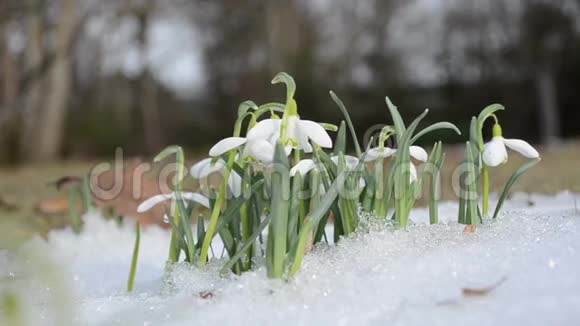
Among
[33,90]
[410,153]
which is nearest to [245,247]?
[410,153]

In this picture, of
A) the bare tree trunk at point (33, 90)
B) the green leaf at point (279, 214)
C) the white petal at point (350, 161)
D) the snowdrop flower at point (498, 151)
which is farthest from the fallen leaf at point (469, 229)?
the bare tree trunk at point (33, 90)

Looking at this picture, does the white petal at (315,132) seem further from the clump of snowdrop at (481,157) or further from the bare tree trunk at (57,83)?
the bare tree trunk at (57,83)

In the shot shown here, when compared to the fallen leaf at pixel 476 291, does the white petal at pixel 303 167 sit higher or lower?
higher

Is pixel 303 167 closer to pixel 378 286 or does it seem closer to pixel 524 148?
pixel 378 286

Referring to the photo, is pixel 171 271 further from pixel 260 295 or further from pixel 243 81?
pixel 243 81

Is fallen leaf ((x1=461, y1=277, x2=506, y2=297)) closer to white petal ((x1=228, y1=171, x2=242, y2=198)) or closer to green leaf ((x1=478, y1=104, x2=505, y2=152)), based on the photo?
green leaf ((x1=478, y1=104, x2=505, y2=152))

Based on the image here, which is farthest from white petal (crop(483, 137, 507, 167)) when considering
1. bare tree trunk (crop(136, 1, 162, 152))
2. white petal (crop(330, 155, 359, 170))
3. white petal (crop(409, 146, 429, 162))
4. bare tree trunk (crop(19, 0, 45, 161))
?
bare tree trunk (crop(136, 1, 162, 152))

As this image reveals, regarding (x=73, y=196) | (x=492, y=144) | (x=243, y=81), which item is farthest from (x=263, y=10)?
(x=492, y=144)
